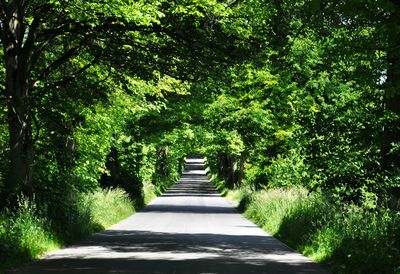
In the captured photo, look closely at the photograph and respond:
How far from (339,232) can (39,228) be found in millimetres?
7161

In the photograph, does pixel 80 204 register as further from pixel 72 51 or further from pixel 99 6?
pixel 99 6

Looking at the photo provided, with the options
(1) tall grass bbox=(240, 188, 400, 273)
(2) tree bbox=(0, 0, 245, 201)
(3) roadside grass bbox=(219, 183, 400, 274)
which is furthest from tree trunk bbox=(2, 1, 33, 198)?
(1) tall grass bbox=(240, 188, 400, 273)

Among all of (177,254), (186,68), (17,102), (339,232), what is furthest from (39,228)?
(339,232)

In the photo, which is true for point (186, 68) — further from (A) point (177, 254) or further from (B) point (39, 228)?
(B) point (39, 228)

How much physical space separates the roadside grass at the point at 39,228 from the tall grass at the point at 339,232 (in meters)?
6.34

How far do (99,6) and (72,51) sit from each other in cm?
419

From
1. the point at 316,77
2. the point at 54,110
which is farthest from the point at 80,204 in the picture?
the point at 316,77

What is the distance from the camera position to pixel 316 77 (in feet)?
105

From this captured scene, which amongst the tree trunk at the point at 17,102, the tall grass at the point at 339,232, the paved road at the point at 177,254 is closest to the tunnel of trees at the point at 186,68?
the tree trunk at the point at 17,102

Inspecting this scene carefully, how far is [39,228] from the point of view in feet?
46.8

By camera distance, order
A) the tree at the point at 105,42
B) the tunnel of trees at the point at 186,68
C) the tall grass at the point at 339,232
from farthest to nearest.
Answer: the tree at the point at 105,42 < the tunnel of trees at the point at 186,68 < the tall grass at the point at 339,232

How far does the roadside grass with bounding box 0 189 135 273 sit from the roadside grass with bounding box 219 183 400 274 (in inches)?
249

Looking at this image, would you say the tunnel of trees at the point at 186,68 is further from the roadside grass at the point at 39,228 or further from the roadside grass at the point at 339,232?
the roadside grass at the point at 339,232

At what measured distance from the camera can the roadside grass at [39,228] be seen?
12.4m
